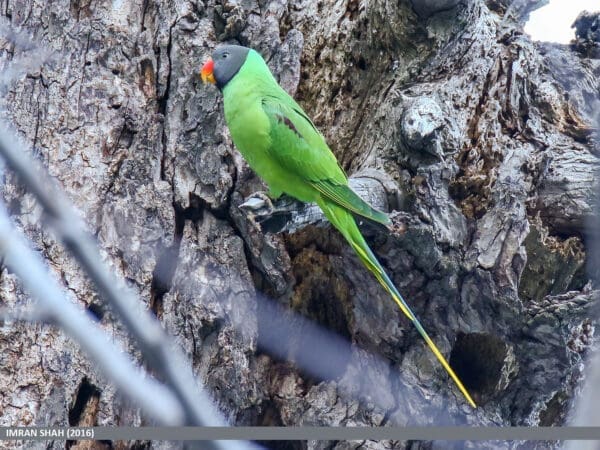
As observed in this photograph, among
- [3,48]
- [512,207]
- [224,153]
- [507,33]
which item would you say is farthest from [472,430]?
[3,48]

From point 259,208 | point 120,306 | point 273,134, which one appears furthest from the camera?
point 273,134

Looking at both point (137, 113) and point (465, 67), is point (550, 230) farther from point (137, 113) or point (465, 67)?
point (137, 113)

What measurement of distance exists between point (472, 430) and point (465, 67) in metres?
1.20

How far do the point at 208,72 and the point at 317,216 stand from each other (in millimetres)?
590

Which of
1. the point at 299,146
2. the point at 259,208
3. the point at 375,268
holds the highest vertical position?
the point at 299,146

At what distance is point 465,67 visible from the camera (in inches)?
91.7

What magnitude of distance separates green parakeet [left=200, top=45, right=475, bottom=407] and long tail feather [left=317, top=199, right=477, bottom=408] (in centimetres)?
1

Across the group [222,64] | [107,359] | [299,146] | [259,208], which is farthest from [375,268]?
[107,359]

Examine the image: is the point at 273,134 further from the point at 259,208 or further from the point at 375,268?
the point at 375,268

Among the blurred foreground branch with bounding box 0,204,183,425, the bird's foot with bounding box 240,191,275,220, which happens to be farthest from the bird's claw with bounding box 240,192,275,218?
the blurred foreground branch with bounding box 0,204,183,425

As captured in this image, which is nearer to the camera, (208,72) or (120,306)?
(120,306)

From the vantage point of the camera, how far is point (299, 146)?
7.53 ft

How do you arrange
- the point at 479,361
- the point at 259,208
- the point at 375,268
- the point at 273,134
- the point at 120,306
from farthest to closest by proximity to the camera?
the point at 273,134, the point at 479,361, the point at 375,268, the point at 259,208, the point at 120,306

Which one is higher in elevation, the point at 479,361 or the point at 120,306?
the point at 120,306
